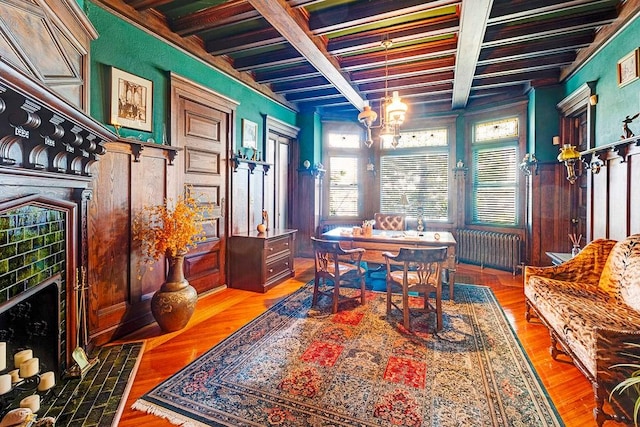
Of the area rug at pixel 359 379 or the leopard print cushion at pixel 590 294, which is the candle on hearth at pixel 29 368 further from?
the leopard print cushion at pixel 590 294

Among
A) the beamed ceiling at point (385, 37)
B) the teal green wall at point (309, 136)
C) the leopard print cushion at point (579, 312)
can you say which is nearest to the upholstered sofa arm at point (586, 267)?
the leopard print cushion at point (579, 312)

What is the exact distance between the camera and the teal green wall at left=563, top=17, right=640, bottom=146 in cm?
286

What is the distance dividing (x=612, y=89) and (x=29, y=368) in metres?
5.67

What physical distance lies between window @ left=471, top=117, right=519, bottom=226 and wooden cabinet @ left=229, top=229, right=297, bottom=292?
3950 millimetres

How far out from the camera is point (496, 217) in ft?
18.1

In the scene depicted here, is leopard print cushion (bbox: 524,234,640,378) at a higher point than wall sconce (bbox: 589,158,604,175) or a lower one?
lower

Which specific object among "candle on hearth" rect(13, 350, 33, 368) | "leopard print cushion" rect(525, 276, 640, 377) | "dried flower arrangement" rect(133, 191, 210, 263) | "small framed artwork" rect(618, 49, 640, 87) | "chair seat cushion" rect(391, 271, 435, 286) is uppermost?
"small framed artwork" rect(618, 49, 640, 87)

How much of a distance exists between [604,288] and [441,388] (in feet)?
6.42

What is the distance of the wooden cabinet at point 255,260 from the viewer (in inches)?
162

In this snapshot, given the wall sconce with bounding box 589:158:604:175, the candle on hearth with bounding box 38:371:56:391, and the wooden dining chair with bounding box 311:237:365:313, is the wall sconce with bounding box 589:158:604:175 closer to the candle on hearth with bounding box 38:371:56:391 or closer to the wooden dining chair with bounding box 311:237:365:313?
the wooden dining chair with bounding box 311:237:365:313

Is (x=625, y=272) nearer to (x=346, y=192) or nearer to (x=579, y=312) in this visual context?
(x=579, y=312)

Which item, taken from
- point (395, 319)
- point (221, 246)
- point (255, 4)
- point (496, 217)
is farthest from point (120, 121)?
point (496, 217)

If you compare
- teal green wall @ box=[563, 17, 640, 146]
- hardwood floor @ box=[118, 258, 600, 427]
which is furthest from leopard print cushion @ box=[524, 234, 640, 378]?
teal green wall @ box=[563, 17, 640, 146]

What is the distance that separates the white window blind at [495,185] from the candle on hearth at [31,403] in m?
6.27
